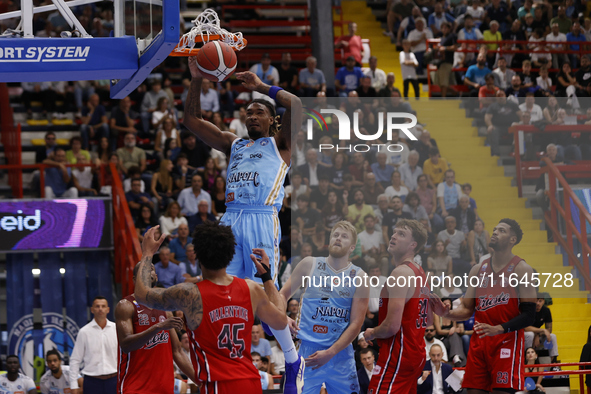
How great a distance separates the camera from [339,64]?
20.0 metres

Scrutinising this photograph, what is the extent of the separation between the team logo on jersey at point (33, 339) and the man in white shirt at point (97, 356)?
9.58ft

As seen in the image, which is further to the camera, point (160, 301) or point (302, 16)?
point (302, 16)

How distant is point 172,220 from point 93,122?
3445 mm

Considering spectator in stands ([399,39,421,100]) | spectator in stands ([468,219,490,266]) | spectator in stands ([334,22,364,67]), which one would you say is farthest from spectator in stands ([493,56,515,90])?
spectator in stands ([468,219,490,266])

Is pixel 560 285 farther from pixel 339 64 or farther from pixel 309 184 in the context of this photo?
pixel 339 64

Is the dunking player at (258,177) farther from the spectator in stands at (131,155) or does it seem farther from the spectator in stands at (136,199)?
the spectator in stands at (131,155)

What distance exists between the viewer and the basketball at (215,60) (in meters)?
6.72

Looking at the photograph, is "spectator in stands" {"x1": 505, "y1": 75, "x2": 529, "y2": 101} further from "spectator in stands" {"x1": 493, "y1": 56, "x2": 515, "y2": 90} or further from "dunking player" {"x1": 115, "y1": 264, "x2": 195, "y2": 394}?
"dunking player" {"x1": 115, "y1": 264, "x2": 195, "y2": 394}

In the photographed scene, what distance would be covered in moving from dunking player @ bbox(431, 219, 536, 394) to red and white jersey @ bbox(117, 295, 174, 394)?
2620 mm

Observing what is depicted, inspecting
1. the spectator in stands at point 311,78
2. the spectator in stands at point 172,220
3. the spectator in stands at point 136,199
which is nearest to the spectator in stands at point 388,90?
the spectator in stands at point 311,78

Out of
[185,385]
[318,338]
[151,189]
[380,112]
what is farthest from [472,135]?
[318,338]

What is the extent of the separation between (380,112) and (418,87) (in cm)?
306

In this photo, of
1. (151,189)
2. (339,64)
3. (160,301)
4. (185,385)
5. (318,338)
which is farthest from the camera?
(339,64)

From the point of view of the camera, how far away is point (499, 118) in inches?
650
